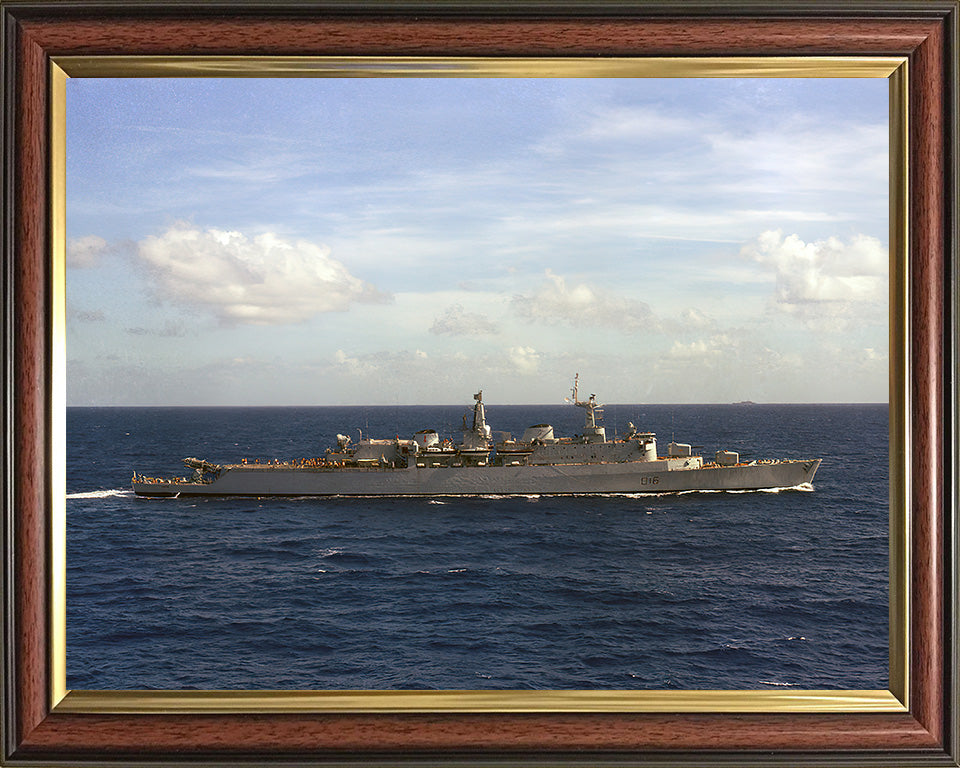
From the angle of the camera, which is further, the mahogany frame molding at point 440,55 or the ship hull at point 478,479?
the ship hull at point 478,479

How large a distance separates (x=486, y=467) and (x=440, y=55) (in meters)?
16.9

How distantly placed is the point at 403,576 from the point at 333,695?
390cm

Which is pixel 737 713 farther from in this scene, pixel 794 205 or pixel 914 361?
pixel 794 205

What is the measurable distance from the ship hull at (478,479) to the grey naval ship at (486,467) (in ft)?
0.10

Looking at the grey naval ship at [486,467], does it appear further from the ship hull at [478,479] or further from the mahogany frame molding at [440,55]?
the mahogany frame molding at [440,55]

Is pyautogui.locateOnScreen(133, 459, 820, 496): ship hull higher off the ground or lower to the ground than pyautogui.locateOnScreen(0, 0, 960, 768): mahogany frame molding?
lower

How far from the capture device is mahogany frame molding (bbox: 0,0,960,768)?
7.61ft

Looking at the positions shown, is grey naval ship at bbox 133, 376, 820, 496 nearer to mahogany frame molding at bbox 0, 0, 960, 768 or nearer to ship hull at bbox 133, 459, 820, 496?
ship hull at bbox 133, 459, 820, 496

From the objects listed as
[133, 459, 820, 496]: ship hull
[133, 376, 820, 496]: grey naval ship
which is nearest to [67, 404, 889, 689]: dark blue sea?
[133, 459, 820, 496]: ship hull

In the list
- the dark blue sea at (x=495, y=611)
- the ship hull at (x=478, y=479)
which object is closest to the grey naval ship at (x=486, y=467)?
the ship hull at (x=478, y=479)

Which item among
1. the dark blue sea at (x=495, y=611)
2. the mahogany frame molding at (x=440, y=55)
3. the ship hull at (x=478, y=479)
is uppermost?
the mahogany frame molding at (x=440, y=55)

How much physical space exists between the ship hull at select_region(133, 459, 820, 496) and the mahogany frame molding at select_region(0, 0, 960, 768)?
45.6ft

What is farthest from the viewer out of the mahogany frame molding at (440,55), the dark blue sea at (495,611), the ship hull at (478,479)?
the ship hull at (478,479)

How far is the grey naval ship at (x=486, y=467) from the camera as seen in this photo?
1716 cm
